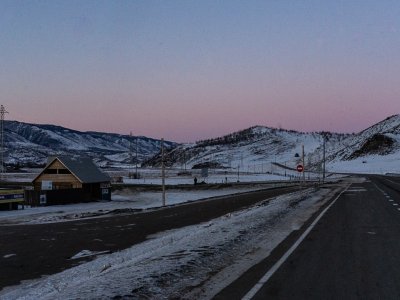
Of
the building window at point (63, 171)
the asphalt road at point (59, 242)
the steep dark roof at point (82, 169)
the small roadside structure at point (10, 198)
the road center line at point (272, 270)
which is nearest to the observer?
the road center line at point (272, 270)

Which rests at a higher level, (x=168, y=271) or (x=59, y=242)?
(x=168, y=271)

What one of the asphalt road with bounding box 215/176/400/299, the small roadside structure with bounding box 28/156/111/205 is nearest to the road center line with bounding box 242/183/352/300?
the asphalt road with bounding box 215/176/400/299

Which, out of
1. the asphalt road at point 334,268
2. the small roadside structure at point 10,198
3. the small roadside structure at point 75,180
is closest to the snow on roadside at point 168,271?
the asphalt road at point 334,268

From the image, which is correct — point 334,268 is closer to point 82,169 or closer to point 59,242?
point 59,242

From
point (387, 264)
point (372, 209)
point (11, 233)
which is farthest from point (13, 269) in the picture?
point (372, 209)

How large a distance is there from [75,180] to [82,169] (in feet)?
6.12

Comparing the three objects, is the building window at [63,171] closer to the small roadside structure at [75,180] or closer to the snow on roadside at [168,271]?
the small roadside structure at [75,180]

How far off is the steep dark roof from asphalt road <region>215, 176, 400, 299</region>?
3646 cm

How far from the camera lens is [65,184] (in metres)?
51.5

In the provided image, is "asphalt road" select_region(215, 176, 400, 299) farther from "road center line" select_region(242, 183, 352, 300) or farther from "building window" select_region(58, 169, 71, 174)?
"building window" select_region(58, 169, 71, 174)

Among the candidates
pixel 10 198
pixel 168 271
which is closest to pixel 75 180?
pixel 10 198

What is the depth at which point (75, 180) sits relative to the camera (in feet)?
167

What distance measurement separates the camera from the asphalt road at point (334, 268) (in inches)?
330

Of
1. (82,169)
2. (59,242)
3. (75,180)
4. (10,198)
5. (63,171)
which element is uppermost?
(82,169)
